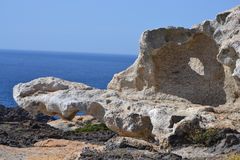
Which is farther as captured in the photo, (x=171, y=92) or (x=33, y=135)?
(x=33, y=135)

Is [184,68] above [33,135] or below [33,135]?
above

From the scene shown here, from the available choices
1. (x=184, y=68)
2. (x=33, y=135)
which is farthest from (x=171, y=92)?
(x=33, y=135)

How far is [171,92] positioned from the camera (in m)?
27.2

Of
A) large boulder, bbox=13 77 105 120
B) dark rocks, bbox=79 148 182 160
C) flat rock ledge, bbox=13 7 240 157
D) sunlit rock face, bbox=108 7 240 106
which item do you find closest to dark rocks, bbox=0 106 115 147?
large boulder, bbox=13 77 105 120

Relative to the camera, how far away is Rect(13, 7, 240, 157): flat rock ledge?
22.7m

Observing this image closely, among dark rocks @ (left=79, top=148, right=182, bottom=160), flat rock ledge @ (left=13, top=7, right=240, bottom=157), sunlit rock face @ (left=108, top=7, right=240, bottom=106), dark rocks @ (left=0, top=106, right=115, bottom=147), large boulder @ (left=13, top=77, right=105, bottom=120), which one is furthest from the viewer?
large boulder @ (left=13, top=77, right=105, bottom=120)

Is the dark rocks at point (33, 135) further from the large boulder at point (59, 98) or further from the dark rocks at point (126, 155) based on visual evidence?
the dark rocks at point (126, 155)

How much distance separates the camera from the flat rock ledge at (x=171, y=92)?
22703 mm

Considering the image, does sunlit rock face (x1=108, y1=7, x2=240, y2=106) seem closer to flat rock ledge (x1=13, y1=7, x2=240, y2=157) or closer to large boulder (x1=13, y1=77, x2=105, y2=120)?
flat rock ledge (x1=13, y1=7, x2=240, y2=157)

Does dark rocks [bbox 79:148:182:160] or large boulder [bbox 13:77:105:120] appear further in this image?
large boulder [bbox 13:77:105:120]


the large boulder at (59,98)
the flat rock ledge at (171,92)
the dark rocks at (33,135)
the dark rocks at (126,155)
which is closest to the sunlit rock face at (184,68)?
the flat rock ledge at (171,92)

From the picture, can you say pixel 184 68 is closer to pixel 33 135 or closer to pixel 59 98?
pixel 59 98

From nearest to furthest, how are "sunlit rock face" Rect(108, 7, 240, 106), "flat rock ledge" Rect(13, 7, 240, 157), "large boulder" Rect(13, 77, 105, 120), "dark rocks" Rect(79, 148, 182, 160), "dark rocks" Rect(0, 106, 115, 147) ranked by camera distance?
1. "dark rocks" Rect(79, 148, 182, 160)
2. "flat rock ledge" Rect(13, 7, 240, 157)
3. "sunlit rock face" Rect(108, 7, 240, 106)
4. "dark rocks" Rect(0, 106, 115, 147)
5. "large boulder" Rect(13, 77, 105, 120)

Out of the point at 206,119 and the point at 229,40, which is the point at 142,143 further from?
the point at 229,40
